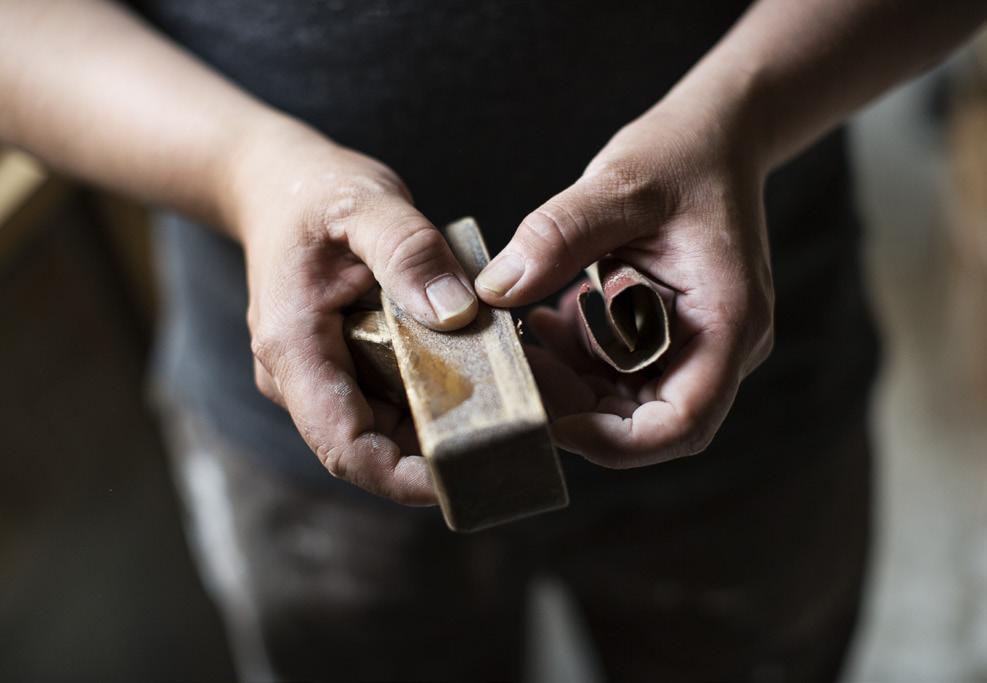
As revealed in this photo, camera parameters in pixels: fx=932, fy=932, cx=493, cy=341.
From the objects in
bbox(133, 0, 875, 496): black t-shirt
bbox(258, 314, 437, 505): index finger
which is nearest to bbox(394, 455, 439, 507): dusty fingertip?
bbox(258, 314, 437, 505): index finger

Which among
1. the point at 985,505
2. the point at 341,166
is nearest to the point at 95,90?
the point at 341,166

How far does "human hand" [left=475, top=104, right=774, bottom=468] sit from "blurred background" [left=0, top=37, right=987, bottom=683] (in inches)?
14.9

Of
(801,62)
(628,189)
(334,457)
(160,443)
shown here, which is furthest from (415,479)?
(160,443)

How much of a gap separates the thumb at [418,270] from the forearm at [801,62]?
4.7 inches

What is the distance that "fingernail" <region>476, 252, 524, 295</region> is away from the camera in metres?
0.36

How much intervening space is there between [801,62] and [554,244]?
0.16m

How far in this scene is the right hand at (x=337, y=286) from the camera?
35 centimetres

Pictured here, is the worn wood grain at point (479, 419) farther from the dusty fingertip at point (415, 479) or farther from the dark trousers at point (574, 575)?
the dark trousers at point (574, 575)

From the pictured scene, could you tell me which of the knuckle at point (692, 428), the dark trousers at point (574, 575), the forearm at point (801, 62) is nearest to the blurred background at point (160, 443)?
the dark trousers at point (574, 575)

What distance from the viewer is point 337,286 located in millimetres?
380

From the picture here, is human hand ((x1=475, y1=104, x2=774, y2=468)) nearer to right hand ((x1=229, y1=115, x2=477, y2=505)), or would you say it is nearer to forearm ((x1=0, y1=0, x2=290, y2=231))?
right hand ((x1=229, y1=115, x2=477, y2=505))

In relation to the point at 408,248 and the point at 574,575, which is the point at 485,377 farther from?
the point at 574,575

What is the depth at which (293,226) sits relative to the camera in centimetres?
38

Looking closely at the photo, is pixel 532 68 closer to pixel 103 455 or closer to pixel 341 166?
pixel 341 166
